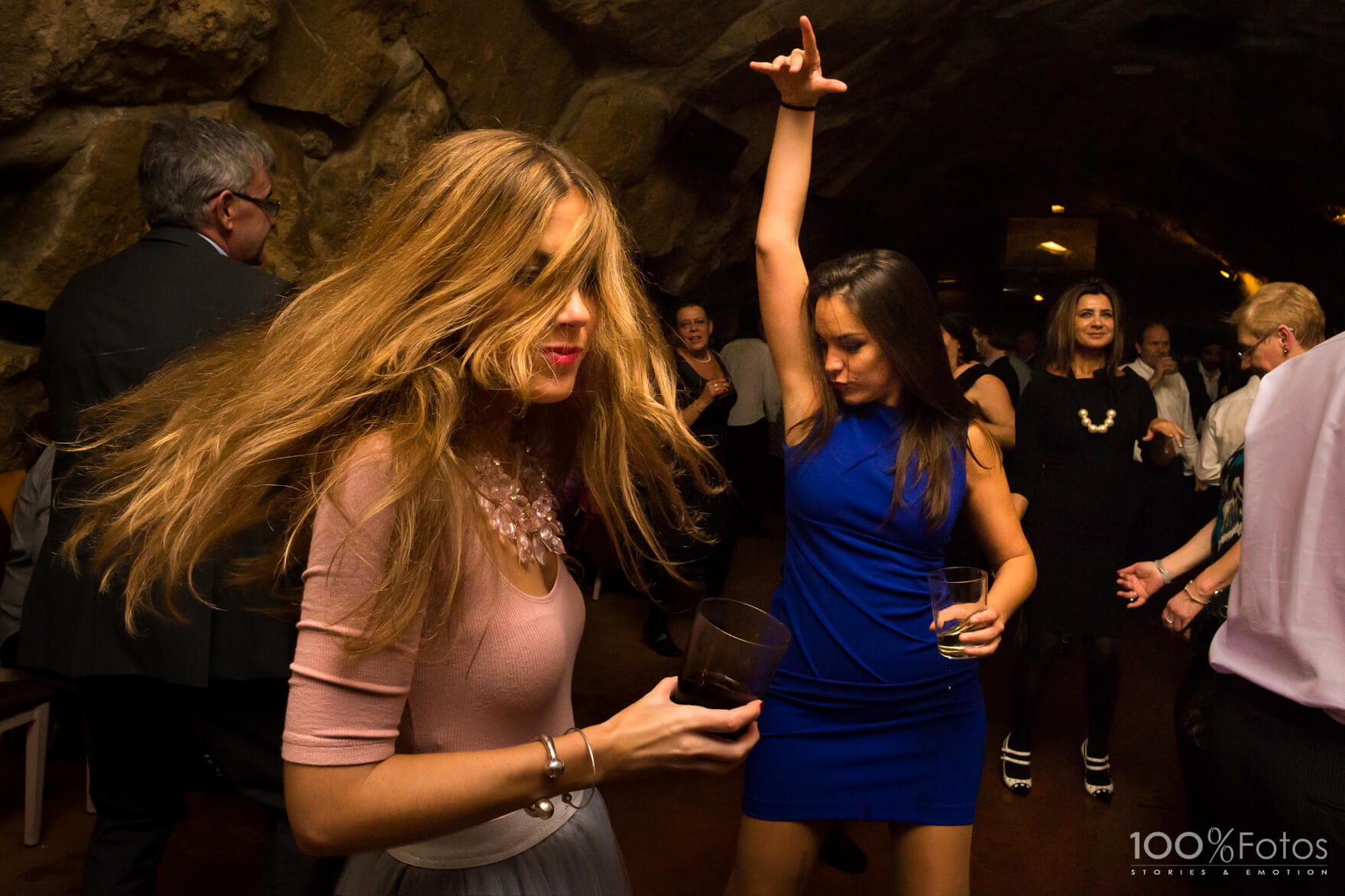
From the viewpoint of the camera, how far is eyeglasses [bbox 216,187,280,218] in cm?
203

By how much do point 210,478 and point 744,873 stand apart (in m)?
1.21

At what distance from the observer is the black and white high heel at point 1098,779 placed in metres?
3.27

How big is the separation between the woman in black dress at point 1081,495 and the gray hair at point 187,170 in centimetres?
252

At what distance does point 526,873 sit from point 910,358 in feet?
3.83

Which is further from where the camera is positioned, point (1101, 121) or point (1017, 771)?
point (1101, 121)

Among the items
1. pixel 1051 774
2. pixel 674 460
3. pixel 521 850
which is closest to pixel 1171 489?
pixel 1051 774

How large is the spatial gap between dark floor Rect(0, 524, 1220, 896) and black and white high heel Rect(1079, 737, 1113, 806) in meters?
0.03

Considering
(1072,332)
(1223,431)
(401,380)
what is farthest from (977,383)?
(401,380)

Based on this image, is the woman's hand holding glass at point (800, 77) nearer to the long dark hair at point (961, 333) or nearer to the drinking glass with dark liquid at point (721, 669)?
the drinking glass with dark liquid at point (721, 669)

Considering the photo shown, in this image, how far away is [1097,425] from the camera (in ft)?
10.5

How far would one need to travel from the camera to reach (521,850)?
1.10m

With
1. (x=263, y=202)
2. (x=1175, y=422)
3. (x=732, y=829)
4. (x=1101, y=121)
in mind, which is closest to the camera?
(x=263, y=202)

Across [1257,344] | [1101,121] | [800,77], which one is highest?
[800,77]

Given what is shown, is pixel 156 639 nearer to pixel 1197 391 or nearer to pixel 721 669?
pixel 721 669
